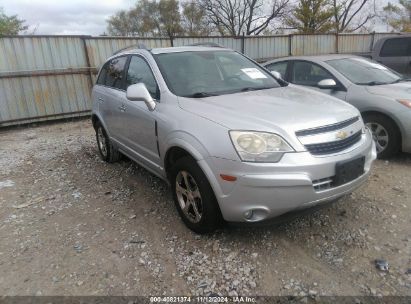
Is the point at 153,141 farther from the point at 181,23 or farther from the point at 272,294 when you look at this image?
the point at 181,23

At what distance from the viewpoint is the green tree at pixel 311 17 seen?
2559 cm

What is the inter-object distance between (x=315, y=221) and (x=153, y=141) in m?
1.81

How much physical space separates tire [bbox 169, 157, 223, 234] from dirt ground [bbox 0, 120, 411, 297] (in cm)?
18

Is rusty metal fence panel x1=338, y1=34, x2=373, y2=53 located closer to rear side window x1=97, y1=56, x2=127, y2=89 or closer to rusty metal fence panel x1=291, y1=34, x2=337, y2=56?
rusty metal fence panel x1=291, y1=34, x2=337, y2=56

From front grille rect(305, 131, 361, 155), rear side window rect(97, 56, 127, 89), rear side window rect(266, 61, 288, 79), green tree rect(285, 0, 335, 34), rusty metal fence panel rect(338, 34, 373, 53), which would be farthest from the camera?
green tree rect(285, 0, 335, 34)

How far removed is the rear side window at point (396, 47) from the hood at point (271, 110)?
664 cm

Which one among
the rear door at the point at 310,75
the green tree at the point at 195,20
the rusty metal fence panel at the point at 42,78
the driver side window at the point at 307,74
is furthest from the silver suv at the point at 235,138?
the green tree at the point at 195,20

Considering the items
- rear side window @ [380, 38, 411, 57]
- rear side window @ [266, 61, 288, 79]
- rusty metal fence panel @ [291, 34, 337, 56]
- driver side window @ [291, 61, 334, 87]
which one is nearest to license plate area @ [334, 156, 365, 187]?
driver side window @ [291, 61, 334, 87]

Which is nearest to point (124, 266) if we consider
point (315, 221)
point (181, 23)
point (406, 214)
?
point (315, 221)

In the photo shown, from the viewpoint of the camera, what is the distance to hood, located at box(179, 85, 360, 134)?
273 centimetres

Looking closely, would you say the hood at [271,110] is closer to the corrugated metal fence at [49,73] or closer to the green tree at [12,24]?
the corrugated metal fence at [49,73]

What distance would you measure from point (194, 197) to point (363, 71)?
3977 mm

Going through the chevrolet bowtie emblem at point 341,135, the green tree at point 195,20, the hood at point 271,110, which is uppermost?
the green tree at point 195,20

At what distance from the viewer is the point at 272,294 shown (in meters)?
2.51
